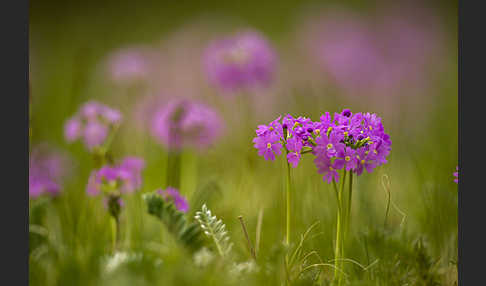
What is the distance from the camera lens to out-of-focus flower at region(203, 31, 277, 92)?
8.68ft

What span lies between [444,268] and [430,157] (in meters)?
0.92

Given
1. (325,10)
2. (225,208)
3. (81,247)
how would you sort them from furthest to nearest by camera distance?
1. (325,10)
2. (225,208)
3. (81,247)

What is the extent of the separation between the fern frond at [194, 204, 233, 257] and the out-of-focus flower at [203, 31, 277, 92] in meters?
1.39

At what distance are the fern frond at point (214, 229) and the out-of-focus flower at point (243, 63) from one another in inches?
54.5

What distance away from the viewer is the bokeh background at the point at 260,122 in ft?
4.68

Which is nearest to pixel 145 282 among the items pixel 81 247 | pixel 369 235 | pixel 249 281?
pixel 249 281

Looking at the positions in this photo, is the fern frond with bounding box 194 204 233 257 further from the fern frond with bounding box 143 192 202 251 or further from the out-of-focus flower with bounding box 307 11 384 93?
the out-of-focus flower with bounding box 307 11 384 93

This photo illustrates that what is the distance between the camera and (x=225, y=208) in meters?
2.08

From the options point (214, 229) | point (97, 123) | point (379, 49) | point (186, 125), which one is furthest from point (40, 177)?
point (379, 49)

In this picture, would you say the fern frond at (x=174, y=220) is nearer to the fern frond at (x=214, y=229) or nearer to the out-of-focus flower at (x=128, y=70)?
the fern frond at (x=214, y=229)

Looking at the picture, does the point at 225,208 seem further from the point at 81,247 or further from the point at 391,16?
the point at 391,16

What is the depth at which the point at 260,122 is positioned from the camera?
2666 mm

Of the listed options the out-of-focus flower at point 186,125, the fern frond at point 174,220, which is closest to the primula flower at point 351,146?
the fern frond at point 174,220

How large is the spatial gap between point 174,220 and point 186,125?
780 millimetres
